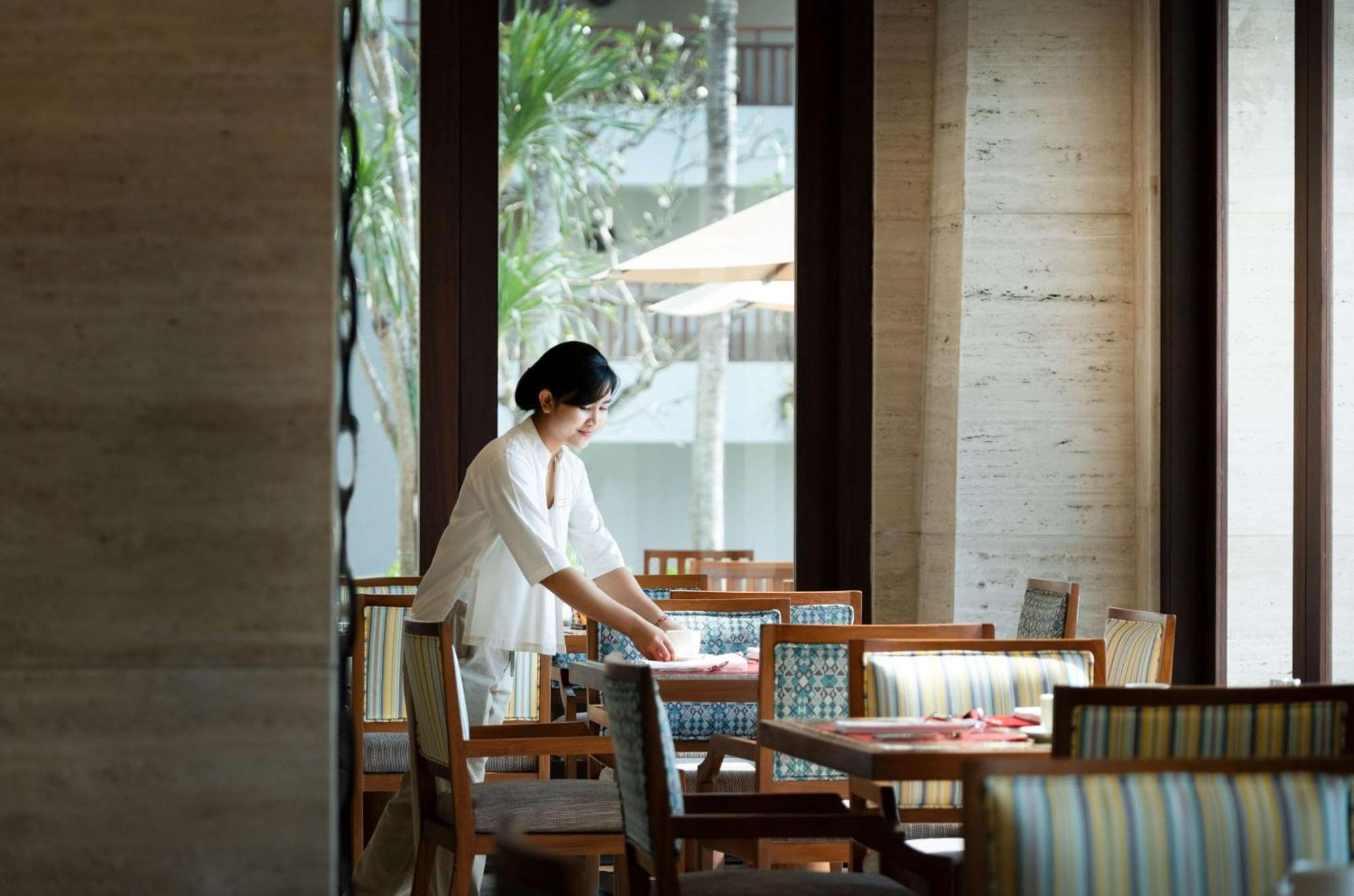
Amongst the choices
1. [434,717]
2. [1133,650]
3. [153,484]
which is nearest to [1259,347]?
[1133,650]

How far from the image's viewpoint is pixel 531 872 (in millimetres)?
984

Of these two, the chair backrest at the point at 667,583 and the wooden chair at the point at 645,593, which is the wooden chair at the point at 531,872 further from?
the chair backrest at the point at 667,583

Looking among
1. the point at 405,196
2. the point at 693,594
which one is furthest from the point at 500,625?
the point at 405,196

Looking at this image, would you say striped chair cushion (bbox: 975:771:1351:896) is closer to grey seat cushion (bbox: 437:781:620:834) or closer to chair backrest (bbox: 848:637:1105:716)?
chair backrest (bbox: 848:637:1105:716)

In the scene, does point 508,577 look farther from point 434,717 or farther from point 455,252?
point 455,252

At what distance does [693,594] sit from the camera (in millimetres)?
4855

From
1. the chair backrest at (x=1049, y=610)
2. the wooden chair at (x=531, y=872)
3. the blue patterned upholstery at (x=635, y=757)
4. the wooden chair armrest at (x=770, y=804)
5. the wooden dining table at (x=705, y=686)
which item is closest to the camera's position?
the wooden chair at (x=531, y=872)

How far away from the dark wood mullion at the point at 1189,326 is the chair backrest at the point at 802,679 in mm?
2391

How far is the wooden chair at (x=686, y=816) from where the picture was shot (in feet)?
8.81

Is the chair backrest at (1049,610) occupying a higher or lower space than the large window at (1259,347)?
lower

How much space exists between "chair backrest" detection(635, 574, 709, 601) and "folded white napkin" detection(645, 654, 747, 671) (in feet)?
3.97

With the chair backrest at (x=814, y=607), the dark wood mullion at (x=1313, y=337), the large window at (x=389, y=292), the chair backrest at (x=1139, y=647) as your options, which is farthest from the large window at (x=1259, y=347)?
the large window at (x=389, y=292)

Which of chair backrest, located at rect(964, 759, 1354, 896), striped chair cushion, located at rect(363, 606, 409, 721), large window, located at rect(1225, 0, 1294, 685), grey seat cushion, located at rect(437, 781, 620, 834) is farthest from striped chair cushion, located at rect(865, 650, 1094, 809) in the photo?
large window, located at rect(1225, 0, 1294, 685)

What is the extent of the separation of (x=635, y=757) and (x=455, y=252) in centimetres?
380
